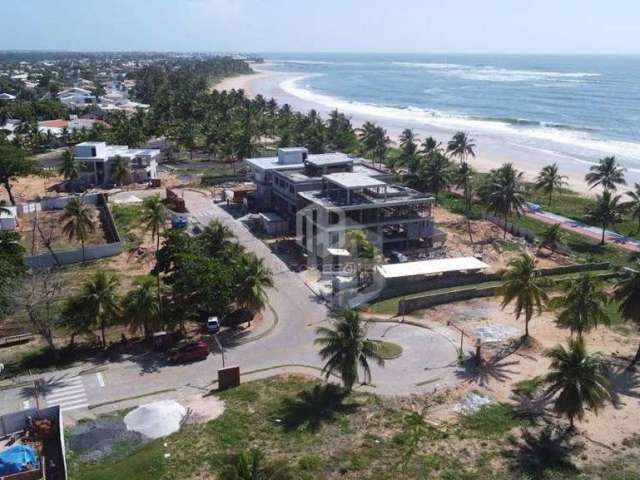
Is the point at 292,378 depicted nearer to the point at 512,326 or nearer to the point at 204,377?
the point at 204,377

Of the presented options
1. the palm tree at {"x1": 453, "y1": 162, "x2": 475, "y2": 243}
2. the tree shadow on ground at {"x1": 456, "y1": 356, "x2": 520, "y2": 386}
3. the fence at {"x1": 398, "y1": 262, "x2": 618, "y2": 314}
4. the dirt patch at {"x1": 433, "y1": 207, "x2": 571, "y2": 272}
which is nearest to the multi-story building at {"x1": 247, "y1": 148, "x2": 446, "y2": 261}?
the dirt patch at {"x1": 433, "y1": 207, "x2": 571, "y2": 272}

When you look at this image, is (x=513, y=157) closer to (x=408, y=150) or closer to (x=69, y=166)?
(x=408, y=150)

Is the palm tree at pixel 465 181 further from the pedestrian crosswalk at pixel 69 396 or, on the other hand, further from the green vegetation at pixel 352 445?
the pedestrian crosswalk at pixel 69 396

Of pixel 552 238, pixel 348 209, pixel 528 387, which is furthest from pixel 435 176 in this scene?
pixel 528 387

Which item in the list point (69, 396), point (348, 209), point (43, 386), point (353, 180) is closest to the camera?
point (69, 396)

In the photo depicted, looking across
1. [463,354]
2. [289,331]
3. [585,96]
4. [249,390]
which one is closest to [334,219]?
[289,331]
